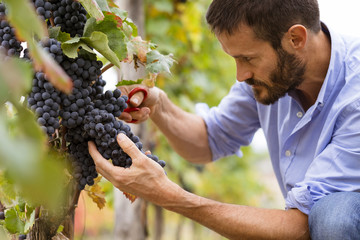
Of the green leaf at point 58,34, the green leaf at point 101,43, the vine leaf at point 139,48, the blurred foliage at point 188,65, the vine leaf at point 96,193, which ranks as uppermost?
the green leaf at point 58,34

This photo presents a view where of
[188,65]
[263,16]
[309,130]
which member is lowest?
[188,65]

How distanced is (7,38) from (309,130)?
4.33 feet

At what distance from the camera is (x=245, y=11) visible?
69.0 inches

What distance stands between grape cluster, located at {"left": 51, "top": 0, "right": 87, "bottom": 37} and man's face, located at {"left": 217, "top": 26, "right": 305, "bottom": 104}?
71 centimetres

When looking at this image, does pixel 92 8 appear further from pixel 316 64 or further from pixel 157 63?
pixel 316 64

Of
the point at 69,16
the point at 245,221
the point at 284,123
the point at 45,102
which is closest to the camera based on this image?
the point at 45,102

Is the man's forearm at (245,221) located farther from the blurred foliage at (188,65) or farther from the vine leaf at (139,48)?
the blurred foliage at (188,65)

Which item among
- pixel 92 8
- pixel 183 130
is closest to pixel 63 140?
pixel 92 8

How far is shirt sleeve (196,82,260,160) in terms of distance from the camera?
230cm

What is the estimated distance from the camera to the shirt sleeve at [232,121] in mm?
2297

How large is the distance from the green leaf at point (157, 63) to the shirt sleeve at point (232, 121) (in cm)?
95

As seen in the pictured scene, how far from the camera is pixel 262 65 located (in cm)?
180

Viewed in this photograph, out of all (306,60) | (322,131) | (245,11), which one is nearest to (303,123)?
(322,131)

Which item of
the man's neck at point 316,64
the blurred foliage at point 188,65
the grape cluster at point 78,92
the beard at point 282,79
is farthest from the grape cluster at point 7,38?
the blurred foliage at point 188,65
